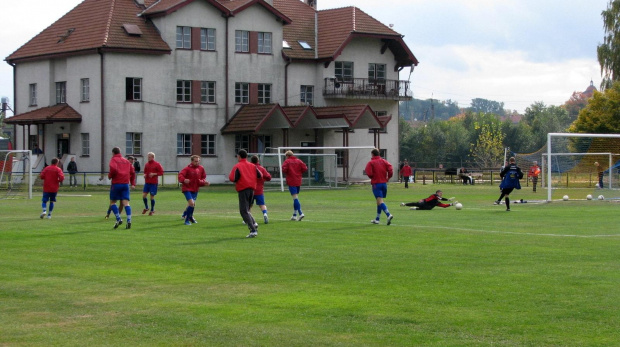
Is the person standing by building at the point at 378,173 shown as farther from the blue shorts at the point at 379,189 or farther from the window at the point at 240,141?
the window at the point at 240,141

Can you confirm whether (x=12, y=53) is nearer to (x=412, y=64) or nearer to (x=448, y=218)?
(x=412, y=64)

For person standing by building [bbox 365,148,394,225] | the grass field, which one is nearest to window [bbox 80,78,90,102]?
the grass field

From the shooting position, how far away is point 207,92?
62.6m

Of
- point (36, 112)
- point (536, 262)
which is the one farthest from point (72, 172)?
point (536, 262)

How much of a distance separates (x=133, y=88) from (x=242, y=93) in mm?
7919

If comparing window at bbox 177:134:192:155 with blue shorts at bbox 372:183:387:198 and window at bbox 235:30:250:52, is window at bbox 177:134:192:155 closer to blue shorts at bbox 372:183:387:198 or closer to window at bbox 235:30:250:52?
window at bbox 235:30:250:52

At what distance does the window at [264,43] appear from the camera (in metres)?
64.2

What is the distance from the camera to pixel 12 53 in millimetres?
66000

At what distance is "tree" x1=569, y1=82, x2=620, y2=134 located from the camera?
69.1m

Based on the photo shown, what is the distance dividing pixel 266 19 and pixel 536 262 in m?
50.4

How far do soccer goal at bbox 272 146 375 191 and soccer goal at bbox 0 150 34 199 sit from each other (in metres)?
13.1

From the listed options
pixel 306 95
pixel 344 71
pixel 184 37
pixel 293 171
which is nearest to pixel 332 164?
pixel 306 95

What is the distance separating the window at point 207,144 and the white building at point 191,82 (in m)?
0.14

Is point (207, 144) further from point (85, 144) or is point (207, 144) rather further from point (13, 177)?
point (13, 177)
